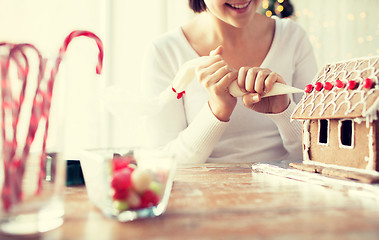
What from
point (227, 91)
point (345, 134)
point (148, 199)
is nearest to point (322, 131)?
point (345, 134)

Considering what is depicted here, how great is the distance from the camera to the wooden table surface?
0.46m

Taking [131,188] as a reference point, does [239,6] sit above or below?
above

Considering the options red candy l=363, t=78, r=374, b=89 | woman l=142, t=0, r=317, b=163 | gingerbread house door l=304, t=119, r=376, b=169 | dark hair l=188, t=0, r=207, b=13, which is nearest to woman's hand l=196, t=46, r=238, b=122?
woman l=142, t=0, r=317, b=163

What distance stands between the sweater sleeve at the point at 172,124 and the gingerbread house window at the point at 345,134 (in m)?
0.41

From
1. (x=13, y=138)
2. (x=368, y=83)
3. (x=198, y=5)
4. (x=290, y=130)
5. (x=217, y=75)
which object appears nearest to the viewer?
(x=13, y=138)

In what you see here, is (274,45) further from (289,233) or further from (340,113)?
(289,233)

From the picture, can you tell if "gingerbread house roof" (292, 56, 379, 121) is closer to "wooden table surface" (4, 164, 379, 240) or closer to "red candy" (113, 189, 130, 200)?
"wooden table surface" (4, 164, 379, 240)

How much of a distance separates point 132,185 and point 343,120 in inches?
21.7

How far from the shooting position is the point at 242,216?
0.53 meters

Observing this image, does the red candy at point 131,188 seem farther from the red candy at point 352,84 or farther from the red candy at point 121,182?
the red candy at point 352,84

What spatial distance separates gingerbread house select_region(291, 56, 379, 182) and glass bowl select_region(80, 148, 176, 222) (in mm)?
392

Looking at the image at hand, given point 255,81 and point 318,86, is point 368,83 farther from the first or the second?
point 255,81

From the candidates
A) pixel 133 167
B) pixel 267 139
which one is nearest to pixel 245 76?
pixel 267 139

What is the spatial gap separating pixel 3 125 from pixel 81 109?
211 centimetres
